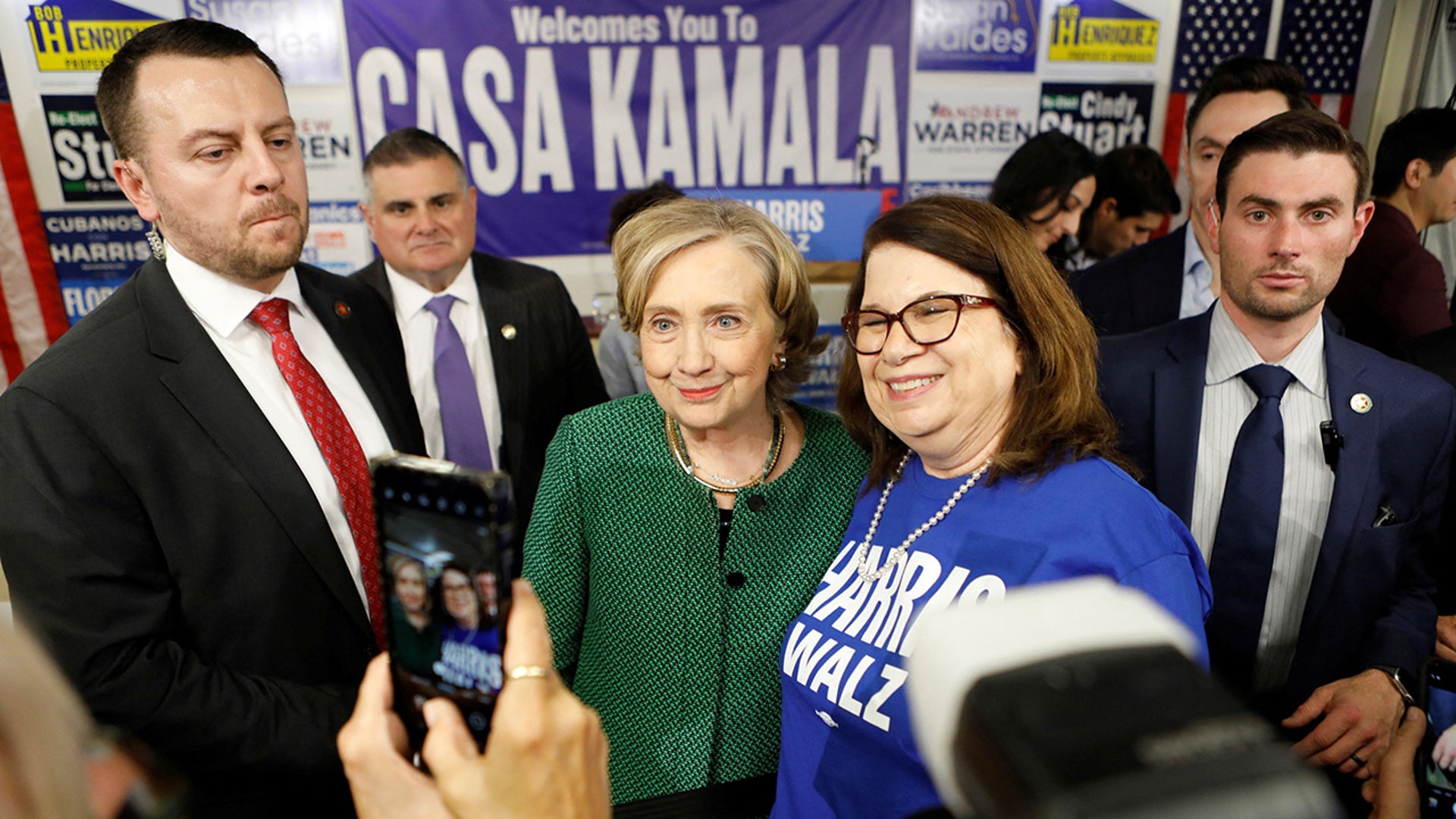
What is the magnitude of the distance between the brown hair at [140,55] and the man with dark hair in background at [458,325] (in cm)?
154

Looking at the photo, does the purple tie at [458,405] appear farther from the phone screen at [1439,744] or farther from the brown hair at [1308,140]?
the phone screen at [1439,744]

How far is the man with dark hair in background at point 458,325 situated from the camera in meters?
3.13

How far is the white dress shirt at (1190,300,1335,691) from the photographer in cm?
185

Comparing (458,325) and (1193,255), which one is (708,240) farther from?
(1193,255)

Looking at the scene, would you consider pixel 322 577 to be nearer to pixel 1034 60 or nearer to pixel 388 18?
pixel 388 18

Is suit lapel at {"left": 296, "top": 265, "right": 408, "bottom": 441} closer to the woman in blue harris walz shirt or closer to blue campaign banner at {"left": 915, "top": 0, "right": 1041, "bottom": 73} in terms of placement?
the woman in blue harris walz shirt

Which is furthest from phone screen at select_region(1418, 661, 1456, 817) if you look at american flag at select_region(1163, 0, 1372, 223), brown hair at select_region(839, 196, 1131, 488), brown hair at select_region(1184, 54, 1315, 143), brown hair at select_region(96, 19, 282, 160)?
american flag at select_region(1163, 0, 1372, 223)

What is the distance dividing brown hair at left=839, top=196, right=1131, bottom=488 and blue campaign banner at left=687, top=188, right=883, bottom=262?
3.34 meters

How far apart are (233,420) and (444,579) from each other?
1.03 metres

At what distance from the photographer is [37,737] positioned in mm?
385

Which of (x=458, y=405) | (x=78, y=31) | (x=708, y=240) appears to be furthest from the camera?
(x=78, y=31)

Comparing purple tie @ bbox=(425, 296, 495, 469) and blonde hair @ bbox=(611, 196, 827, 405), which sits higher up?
blonde hair @ bbox=(611, 196, 827, 405)

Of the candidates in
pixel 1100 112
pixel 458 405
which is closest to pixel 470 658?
pixel 458 405

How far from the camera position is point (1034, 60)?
489 cm
